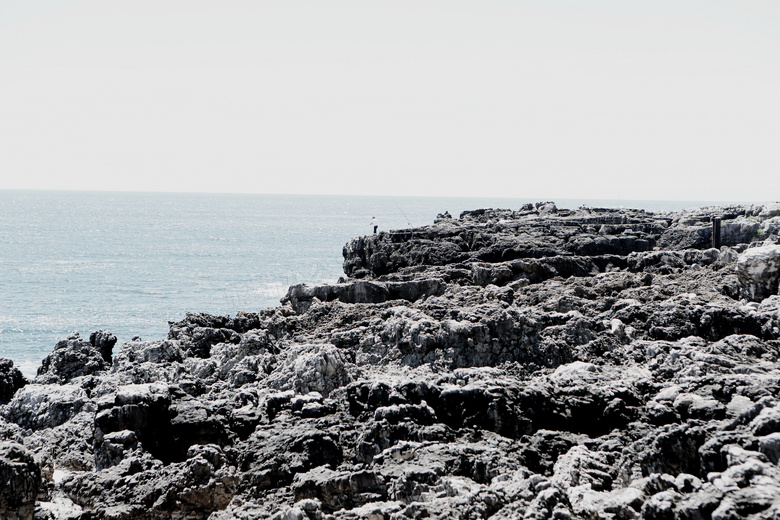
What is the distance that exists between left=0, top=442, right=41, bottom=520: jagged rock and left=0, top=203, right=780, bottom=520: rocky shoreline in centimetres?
3

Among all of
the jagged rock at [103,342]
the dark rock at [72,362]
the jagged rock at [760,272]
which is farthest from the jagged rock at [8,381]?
the jagged rock at [760,272]

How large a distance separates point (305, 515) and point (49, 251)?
117 metres

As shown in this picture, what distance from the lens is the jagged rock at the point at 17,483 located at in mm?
11586

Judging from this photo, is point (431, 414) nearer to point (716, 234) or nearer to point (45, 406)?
point (45, 406)

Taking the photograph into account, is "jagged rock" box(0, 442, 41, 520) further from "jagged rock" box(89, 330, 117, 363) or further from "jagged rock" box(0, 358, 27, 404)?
"jagged rock" box(89, 330, 117, 363)

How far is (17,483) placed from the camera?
11.7 metres

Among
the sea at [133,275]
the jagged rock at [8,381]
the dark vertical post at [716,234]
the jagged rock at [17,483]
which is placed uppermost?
the dark vertical post at [716,234]

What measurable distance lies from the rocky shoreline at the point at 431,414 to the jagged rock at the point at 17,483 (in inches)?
1.2

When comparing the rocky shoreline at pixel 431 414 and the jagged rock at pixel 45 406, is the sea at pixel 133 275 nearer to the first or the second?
the jagged rock at pixel 45 406

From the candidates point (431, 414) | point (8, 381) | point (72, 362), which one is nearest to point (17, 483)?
point (431, 414)

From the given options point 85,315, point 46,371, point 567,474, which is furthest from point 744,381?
point 85,315

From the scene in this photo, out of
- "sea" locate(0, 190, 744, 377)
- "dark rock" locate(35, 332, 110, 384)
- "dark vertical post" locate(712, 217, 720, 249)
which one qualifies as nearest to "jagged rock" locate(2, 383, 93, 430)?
"dark rock" locate(35, 332, 110, 384)

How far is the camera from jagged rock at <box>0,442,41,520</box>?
1159cm

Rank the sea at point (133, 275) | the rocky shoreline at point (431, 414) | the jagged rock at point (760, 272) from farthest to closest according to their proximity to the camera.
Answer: the sea at point (133, 275)
the jagged rock at point (760, 272)
the rocky shoreline at point (431, 414)
